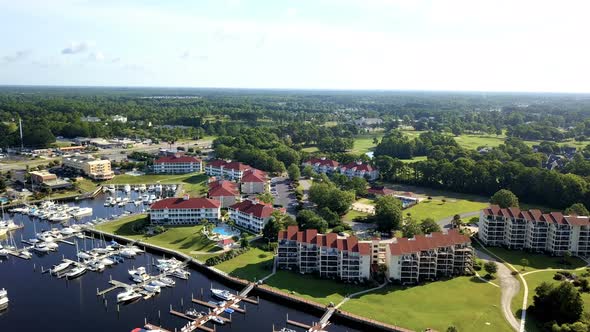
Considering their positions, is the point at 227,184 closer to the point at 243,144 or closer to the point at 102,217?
the point at 102,217

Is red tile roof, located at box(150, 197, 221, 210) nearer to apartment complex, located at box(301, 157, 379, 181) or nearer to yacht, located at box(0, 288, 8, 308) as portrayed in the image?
yacht, located at box(0, 288, 8, 308)

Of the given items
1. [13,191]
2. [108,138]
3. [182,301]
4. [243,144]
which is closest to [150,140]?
[108,138]

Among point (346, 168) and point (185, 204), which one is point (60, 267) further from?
point (346, 168)

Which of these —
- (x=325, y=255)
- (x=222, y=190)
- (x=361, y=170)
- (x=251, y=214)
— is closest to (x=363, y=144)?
(x=361, y=170)

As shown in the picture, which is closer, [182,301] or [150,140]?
[182,301]

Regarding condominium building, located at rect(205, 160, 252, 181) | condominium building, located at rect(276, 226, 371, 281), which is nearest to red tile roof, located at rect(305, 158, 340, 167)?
condominium building, located at rect(205, 160, 252, 181)

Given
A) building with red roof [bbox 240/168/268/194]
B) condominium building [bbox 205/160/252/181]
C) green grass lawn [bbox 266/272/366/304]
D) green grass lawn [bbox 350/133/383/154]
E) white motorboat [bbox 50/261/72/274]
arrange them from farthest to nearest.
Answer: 1. green grass lawn [bbox 350/133/383/154]
2. condominium building [bbox 205/160/252/181]
3. building with red roof [bbox 240/168/268/194]
4. white motorboat [bbox 50/261/72/274]
5. green grass lawn [bbox 266/272/366/304]
